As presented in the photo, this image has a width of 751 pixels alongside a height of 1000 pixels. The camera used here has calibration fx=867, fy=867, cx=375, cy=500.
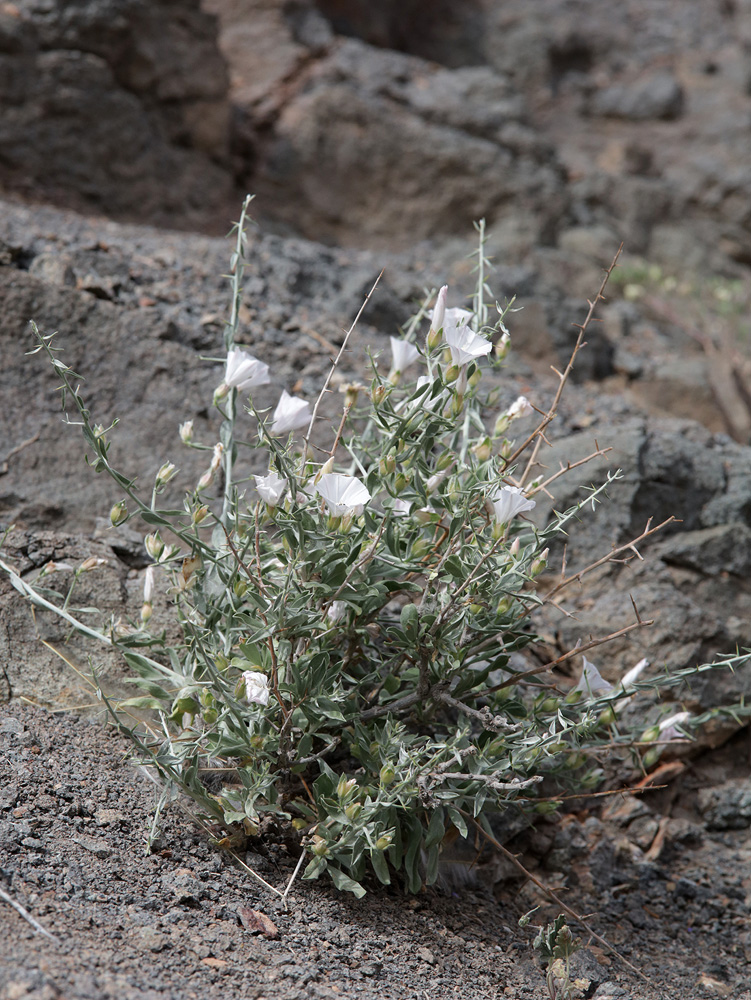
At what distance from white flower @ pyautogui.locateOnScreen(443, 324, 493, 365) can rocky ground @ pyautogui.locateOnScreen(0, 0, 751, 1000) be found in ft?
3.50

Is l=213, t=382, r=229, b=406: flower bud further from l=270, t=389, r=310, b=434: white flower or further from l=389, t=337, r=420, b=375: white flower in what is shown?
l=389, t=337, r=420, b=375: white flower

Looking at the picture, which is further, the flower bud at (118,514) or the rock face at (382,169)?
the rock face at (382,169)

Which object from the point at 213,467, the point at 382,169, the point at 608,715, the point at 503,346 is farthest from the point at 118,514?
the point at 382,169

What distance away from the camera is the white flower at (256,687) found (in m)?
1.64

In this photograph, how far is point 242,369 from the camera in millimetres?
1838

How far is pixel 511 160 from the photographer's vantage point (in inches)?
209

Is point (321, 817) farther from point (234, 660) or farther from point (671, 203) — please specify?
point (671, 203)

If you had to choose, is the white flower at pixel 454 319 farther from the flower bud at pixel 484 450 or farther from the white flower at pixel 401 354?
→ the flower bud at pixel 484 450

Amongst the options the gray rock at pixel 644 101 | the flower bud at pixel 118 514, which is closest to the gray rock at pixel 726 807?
the flower bud at pixel 118 514

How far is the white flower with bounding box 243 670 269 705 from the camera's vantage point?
1645 mm

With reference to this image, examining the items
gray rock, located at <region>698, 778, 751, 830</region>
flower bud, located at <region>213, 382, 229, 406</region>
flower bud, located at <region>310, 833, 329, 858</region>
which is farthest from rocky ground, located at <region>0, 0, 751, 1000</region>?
flower bud, located at <region>213, 382, 229, 406</region>

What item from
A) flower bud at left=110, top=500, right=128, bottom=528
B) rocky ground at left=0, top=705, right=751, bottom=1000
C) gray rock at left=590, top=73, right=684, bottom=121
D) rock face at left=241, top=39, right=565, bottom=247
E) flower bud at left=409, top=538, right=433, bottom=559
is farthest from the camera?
gray rock at left=590, top=73, right=684, bottom=121

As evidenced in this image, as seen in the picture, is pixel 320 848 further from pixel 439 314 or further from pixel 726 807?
pixel 726 807

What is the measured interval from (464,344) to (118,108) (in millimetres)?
3526
